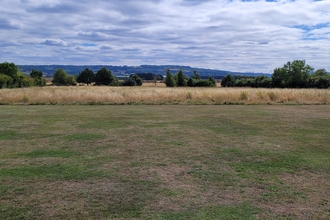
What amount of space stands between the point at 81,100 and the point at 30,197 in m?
17.6

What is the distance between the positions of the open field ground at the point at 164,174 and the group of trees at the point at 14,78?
5094cm

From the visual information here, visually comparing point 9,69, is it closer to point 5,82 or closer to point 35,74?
point 35,74

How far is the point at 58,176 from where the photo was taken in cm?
530

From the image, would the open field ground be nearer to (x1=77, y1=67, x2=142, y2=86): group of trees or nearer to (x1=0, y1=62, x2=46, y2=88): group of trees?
(x1=0, y1=62, x2=46, y2=88): group of trees

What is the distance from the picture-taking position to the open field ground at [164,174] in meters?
4.04

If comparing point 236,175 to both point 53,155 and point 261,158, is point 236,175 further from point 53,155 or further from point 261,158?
point 53,155

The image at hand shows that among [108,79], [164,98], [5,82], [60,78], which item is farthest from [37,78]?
[164,98]

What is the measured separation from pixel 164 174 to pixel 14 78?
6678cm

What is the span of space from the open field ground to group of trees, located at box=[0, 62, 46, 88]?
50938mm

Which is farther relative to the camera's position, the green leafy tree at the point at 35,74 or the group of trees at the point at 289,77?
the green leafy tree at the point at 35,74

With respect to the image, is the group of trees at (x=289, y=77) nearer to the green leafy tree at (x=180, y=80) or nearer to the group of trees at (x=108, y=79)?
the green leafy tree at (x=180, y=80)

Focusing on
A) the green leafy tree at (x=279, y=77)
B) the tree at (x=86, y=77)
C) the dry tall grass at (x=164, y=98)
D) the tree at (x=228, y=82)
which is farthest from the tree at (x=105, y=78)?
the dry tall grass at (x=164, y=98)

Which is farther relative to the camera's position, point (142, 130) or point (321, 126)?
point (321, 126)

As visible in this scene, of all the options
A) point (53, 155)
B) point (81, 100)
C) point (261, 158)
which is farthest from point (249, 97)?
point (53, 155)
